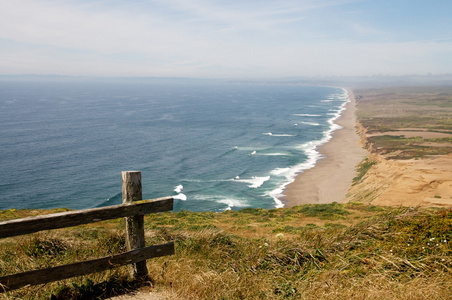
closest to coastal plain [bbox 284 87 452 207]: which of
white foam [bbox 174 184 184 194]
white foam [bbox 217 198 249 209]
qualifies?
white foam [bbox 217 198 249 209]

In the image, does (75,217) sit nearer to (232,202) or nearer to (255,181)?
(232,202)

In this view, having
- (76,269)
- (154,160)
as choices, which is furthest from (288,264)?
(154,160)

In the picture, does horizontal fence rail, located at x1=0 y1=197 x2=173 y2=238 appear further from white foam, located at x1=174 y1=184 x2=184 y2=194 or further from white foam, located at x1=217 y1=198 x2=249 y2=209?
white foam, located at x1=174 y1=184 x2=184 y2=194

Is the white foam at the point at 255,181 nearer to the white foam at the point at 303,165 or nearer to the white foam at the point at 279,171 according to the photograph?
the white foam at the point at 279,171

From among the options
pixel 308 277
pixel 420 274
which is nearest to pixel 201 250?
pixel 308 277

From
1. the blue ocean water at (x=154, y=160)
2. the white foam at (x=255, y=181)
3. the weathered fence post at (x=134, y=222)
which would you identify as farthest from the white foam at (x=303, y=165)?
the weathered fence post at (x=134, y=222)

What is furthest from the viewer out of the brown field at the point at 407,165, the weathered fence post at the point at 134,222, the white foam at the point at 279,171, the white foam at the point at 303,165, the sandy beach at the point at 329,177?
the white foam at the point at 279,171

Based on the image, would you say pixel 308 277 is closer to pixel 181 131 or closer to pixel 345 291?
pixel 345 291
